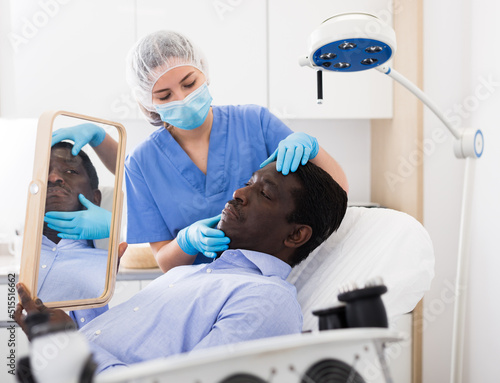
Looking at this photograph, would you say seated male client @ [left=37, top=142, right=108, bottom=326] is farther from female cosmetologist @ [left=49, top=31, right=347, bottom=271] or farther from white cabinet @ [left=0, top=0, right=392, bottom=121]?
white cabinet @ [left=0, top=0, right=392, bottom=121]

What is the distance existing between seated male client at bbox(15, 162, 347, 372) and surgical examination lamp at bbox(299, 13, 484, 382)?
346 millimetres

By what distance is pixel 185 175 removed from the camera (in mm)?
1584

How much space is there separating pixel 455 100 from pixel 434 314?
1.04 metres

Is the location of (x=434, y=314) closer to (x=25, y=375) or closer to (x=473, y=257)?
(x=473, y=257)

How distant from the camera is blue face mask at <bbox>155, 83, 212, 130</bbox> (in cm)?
144

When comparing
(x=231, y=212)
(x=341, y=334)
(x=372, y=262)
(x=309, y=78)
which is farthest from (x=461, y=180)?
(x=341, y=334)

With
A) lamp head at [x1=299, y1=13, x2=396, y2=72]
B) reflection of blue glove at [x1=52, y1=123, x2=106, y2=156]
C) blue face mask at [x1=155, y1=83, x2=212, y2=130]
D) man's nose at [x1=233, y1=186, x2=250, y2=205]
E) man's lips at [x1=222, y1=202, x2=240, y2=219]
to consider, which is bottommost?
man's lips at [x1=222, y1=202, x2=240, y2=219]

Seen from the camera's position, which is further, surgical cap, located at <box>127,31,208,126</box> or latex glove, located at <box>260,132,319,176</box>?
surgical cap, located at <box>127,31,208,126</box>

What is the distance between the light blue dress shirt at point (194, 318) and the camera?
1000 mm

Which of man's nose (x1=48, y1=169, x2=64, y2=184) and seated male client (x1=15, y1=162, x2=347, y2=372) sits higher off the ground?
man's nose (x1=48, y1=169, x2=64, y2=184)

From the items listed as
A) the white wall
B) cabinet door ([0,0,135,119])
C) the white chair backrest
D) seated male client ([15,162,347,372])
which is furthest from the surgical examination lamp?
cabinet door ([0,0,135,119])

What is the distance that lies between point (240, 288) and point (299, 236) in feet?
0.91

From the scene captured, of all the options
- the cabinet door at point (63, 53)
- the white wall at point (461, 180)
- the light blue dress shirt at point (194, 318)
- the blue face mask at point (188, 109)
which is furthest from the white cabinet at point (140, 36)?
the light blue dress shirt at point (194, 318)

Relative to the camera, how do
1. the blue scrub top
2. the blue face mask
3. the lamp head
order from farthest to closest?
the blue scrub top
the blue face mask
the lamp head
